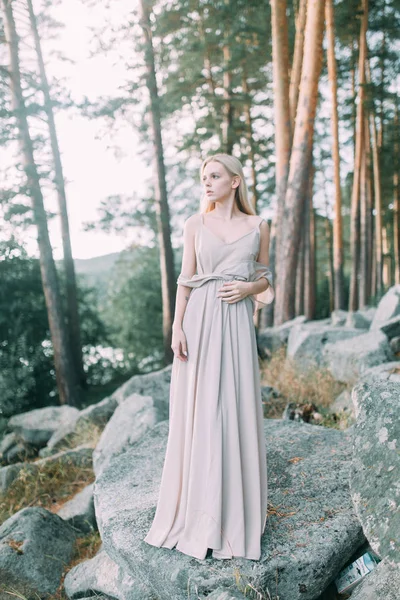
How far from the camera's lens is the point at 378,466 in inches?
120

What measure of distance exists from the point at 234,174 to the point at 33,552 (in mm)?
3414

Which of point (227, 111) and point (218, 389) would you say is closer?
point (218, 389)

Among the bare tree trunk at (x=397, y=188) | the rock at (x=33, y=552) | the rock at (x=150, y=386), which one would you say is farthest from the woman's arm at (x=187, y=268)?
the bare tree trunk at (x=397, y=188)

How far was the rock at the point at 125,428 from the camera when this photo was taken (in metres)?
5.95

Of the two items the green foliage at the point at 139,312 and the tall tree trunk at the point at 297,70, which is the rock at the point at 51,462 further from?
the green foliage at the point at 139,312

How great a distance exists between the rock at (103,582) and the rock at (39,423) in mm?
5203

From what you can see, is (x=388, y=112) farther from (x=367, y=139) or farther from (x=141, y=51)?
(x=141, y=51)

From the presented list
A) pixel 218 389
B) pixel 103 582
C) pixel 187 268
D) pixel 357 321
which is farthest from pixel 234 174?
pixel 357 321

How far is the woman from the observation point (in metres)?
3.27

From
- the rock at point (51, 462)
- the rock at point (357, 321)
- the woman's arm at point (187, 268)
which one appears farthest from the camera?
the rock at point (357, 321)

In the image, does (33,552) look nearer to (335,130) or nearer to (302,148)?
(302,148)

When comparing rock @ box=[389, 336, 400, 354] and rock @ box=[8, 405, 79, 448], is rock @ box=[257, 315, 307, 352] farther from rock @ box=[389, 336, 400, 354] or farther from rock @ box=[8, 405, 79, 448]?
rock @ box=[8, 405, 79, 448]

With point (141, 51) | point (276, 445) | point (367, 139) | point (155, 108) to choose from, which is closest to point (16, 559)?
point (276, 445)

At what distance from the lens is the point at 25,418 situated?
9.52 meters
